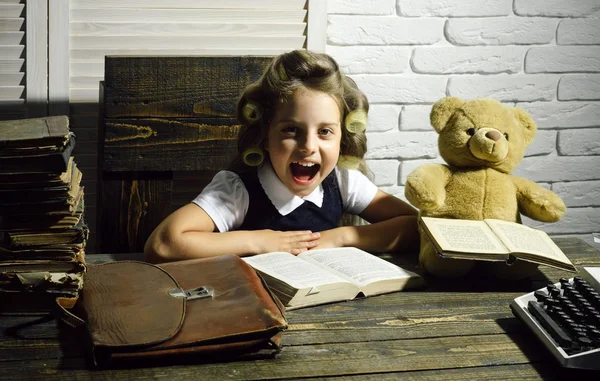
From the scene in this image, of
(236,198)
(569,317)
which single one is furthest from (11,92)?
(569,317)

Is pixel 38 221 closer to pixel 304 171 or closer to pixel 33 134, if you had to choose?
pixel 33 134

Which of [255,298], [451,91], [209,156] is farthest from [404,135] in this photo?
[255,298]

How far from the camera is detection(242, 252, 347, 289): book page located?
134 centimetres

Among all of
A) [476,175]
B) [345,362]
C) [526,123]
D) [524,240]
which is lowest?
[345,362]

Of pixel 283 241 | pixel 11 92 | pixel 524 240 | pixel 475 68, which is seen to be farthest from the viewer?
pixel 475 68

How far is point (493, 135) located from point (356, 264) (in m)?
0.37

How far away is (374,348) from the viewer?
3.86 ft

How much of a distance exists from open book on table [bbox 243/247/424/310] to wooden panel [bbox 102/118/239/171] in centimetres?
46

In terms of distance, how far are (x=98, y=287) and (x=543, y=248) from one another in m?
0.79

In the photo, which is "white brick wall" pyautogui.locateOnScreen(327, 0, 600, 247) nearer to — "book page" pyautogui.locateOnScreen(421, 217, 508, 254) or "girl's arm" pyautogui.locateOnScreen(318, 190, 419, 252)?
"girl's arm" pyautogui.locateOnScreen(318, 190, 419, 252)

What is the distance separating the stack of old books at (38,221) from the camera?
3.85ft

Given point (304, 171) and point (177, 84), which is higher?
point (177, 84)

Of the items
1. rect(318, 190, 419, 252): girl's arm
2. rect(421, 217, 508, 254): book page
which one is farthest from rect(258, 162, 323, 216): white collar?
rect(421, 217, 508, 254): book page

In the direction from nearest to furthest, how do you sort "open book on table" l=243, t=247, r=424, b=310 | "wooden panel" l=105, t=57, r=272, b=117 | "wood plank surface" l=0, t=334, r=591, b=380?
"wood plank surface" l=0, t=334, r=591, b=380
"open book on table" l=243, t=247, r=424, b=310
"wooden panel" l=105, t=57, r=272, b=117
